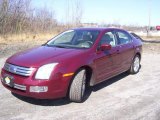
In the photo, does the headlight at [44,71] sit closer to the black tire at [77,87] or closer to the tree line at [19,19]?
the black tire at [77,87]

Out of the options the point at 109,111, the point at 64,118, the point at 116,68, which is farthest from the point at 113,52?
the point at 64,118

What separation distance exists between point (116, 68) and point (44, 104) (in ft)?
7.99

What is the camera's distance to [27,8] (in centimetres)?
2439

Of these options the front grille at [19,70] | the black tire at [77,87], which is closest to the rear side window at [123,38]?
the black tire at [77,87]

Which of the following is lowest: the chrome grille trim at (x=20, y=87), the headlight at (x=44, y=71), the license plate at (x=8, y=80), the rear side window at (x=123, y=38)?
the chrome grille trim at (x=20, y=87)

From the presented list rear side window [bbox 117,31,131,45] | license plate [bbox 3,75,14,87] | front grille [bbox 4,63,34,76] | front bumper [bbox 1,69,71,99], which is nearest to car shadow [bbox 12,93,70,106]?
front bumper [bbox 1,69,71,99]

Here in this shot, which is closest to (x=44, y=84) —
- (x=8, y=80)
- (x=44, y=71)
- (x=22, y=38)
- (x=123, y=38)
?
(x=44, y=71)

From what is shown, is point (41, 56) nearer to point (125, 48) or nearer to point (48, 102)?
point (48, 102)

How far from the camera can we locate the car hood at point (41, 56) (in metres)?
5.27

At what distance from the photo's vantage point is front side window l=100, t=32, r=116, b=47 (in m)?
6.76

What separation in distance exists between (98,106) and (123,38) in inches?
119

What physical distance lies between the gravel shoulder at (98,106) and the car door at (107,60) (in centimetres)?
43

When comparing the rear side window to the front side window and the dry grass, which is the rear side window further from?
the dry grass

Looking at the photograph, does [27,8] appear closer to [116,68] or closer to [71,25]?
[71,25]
